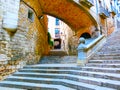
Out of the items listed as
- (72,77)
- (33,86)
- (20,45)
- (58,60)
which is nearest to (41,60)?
(58,60)

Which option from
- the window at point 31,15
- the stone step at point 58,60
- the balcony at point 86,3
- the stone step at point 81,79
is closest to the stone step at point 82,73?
the stone step at point 81,79

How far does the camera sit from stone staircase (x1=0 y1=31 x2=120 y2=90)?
4.50 metres

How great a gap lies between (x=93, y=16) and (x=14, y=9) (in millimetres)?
9174

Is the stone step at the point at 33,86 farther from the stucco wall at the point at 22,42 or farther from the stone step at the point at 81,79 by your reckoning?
the stucco wall at the point at 22,42

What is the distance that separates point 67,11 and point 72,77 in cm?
887

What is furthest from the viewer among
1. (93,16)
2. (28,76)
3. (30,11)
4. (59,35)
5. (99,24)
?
(59,35)

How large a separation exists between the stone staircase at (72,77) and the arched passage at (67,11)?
443cm

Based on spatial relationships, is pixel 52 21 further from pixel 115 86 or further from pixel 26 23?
pixel 115 86

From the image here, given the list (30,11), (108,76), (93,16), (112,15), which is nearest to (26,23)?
(30,11)

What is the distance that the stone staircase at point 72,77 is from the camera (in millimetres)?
4496

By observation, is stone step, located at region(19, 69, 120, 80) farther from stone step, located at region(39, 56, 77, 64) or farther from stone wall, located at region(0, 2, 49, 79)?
stone step, located at region(39, 56, 77, 64)

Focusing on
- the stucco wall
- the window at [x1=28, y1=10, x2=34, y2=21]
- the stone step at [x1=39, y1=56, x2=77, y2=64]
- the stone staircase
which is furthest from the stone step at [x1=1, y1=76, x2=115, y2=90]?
the window at [x1=28, y1=10, x2=34, y2=21]

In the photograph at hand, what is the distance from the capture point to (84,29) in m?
16.4

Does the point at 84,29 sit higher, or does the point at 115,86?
the point at 84,29
